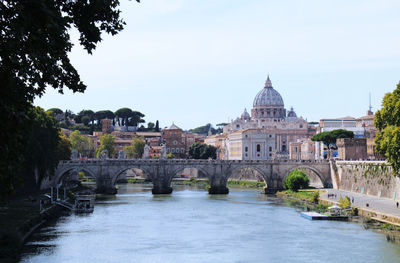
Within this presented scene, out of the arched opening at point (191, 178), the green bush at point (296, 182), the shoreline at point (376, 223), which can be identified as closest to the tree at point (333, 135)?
the arched opening at point (191, 178)

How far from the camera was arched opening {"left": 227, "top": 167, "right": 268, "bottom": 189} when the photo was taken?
82262 mm

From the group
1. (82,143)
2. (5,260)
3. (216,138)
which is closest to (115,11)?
(5,260)

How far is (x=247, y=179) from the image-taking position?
310 ft

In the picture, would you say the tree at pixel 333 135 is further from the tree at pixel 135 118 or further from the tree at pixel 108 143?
the tree at pixel 135 118

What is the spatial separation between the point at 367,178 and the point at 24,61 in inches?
1758

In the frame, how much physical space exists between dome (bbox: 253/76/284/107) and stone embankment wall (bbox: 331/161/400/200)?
98.4 m

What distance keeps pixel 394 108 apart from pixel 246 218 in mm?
11414

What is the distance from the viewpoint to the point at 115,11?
1289 cm

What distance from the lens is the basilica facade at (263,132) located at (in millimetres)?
115938

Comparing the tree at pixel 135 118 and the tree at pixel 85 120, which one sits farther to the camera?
the tree at pixel 135 118

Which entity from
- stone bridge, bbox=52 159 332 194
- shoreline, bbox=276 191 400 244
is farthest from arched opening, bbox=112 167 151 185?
shoreline, bbox=276 191 400 244

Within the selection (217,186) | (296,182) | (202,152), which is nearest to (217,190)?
(217,186)

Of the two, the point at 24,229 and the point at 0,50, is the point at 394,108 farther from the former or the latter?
the point at 0,50

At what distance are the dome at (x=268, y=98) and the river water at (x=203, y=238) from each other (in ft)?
384
